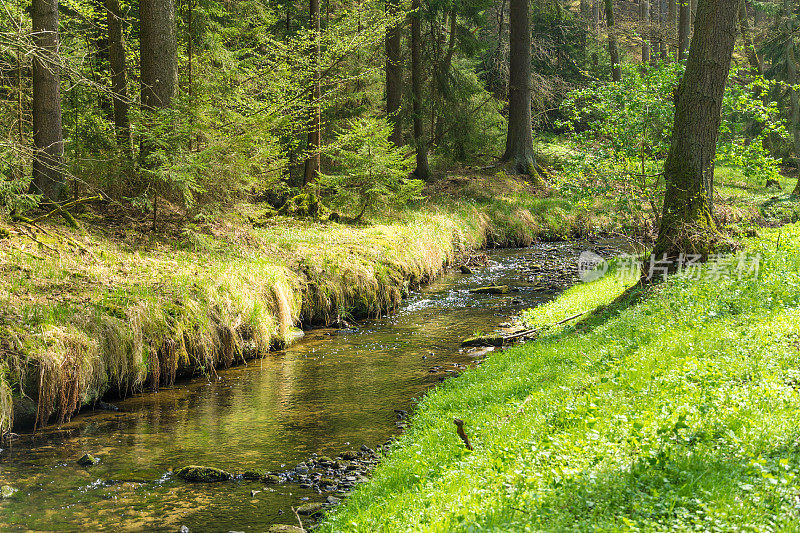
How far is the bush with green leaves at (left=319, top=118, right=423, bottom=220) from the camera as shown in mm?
17188

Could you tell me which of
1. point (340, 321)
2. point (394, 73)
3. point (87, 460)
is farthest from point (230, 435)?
point (394, 73)

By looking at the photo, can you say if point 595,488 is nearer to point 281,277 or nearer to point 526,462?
point 526,462

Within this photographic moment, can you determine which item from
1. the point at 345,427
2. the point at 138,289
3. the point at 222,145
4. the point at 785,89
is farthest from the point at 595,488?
the point at 785,89

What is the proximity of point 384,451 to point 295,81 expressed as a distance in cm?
1241

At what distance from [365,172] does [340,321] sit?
5.50 m

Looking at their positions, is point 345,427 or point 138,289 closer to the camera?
point 345,427

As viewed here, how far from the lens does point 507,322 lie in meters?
12.7

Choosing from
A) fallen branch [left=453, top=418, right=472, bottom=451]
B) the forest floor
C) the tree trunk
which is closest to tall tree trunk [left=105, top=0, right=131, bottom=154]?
the tree trunk

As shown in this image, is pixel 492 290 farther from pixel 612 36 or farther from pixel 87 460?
pixel 612 36

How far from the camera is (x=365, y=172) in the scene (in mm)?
17234

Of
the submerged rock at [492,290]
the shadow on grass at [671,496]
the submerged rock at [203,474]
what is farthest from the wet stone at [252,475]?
the submerged rock at [492,290]

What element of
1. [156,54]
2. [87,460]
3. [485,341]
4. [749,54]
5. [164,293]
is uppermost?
[749,54]

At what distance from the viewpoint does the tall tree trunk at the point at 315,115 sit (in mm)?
16672

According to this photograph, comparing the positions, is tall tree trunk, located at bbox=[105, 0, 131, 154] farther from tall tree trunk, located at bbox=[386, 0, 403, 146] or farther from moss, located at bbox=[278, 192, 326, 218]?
tall tree trunk, located at bbox=[386, 0, 403, 146]
